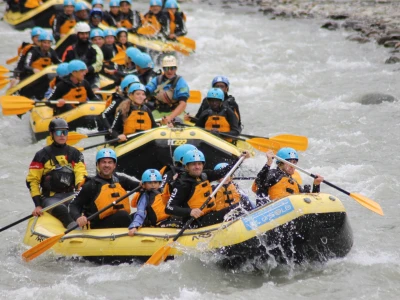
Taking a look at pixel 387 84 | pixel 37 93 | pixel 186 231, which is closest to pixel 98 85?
pixel 37 93

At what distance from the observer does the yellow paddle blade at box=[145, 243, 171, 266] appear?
8039 millimetres

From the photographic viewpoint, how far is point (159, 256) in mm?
8039

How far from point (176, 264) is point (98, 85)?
6804 mm

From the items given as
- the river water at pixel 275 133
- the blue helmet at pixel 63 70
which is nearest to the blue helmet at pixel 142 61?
the blue helmet at pixel 63 70

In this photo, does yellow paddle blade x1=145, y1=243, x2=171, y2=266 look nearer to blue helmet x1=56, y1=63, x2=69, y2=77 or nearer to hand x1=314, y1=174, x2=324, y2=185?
hand x1=314, y1=174, x2=324, y2=185

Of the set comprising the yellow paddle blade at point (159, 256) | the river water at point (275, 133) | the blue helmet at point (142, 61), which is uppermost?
the blue helmet at point (142, 61)

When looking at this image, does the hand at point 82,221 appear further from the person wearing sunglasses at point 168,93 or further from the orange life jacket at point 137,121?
the person wearing sunglasses at point 168,93

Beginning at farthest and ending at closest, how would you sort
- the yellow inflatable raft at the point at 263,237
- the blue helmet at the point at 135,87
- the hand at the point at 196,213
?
the blue helmet at the point at 135,87 → the hand at the point at 196,213 → the yellow inflatable raft at the point at 263,237

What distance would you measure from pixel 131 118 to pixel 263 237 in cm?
377

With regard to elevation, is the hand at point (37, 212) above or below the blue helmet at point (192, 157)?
below

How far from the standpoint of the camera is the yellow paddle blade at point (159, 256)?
8039 millimetres

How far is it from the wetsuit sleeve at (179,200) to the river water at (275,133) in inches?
17.6

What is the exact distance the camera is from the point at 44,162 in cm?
923

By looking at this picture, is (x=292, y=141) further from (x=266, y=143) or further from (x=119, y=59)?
(x=119, y=59)
